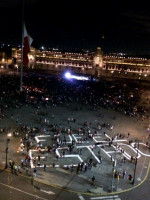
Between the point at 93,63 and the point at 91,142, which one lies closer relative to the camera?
the point at 91,142

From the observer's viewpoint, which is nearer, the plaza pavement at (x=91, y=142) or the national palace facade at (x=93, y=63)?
the plaza pavement at (x=91, y=142)

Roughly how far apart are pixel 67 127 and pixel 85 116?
7505 millimetres

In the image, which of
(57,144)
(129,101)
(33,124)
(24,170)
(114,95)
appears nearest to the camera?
(24,170)

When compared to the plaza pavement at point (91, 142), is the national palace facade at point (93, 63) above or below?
above

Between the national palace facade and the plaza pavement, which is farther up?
the national palace facade

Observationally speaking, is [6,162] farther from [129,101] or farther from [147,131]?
[129,101]

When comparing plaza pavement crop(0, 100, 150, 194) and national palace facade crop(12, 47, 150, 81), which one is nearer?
plaza pavement crop(0, 100, 150, 194)

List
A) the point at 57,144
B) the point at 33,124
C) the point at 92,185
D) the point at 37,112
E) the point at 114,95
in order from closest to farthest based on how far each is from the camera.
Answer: the point at 92,185
the point at 57,144
the point at 33,124
the point at 37,112
the point at 114,95

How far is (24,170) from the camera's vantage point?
2186 cm

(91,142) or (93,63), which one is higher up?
(93,63)

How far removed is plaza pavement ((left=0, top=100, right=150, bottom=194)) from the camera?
20578 millimetres

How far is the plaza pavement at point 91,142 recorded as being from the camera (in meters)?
20.6

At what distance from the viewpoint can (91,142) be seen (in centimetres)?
3066

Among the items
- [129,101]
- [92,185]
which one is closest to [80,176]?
[92,185]
